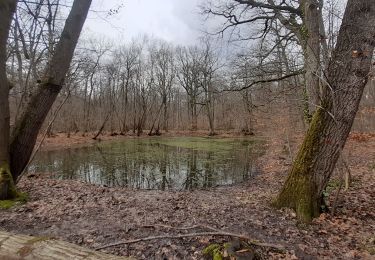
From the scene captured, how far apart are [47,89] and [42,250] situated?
527 cm

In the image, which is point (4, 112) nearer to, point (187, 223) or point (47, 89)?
point (47, 89)

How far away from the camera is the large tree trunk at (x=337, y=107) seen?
15.4ft

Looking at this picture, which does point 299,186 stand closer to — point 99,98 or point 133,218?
point 133,218

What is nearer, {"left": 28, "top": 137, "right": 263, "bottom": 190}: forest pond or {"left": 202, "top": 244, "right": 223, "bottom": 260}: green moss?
{"left": 202, "top": 244, "right": 223, "bottom": 260}: green moss

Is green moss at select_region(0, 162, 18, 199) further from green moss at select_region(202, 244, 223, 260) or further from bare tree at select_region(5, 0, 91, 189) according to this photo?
green moss at select_region(202, 244, 223, 260)

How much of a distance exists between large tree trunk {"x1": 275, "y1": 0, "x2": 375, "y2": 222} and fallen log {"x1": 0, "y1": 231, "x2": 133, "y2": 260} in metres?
4.20

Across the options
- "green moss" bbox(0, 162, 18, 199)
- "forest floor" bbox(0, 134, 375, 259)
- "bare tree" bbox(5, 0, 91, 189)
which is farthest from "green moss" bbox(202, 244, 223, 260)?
"bare tree" bbox(5, 0, 91, 189)

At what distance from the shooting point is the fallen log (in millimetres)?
1615

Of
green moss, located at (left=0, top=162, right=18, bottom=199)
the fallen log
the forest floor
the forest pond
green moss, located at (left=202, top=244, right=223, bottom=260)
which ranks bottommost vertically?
the forest pond

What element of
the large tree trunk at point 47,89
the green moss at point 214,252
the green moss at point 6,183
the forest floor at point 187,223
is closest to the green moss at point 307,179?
the forest floor at point 187,223

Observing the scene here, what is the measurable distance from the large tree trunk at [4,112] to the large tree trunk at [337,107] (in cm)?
560

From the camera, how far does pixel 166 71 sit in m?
43.7

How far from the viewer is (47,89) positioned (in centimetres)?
624

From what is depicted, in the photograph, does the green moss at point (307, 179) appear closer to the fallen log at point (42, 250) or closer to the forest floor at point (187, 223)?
the forest floor at point (187, 223)
